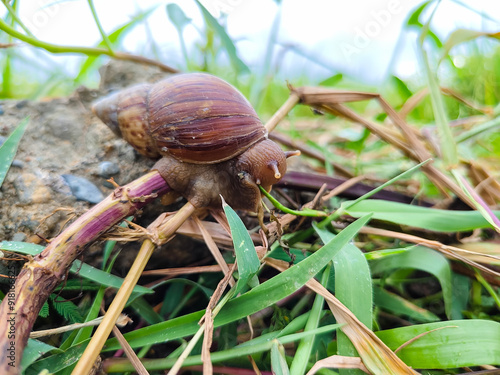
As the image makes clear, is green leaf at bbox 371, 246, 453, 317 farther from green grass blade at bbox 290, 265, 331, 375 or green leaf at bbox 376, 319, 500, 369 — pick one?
green grass blade at bbox 290, 265, 331, 375

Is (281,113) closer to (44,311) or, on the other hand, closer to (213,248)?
(213,248)

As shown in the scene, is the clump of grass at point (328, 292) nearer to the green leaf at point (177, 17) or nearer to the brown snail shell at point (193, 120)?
the brown snail shell at point (193, 120)

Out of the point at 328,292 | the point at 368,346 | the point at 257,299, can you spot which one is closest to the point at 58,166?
the point at 257,299

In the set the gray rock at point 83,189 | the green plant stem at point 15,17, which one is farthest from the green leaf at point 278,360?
the green plant stem at point 15,17

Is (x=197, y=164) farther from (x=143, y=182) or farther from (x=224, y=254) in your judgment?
(x=224, y=254)

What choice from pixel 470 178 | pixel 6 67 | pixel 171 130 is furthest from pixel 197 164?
pixel 6 67
